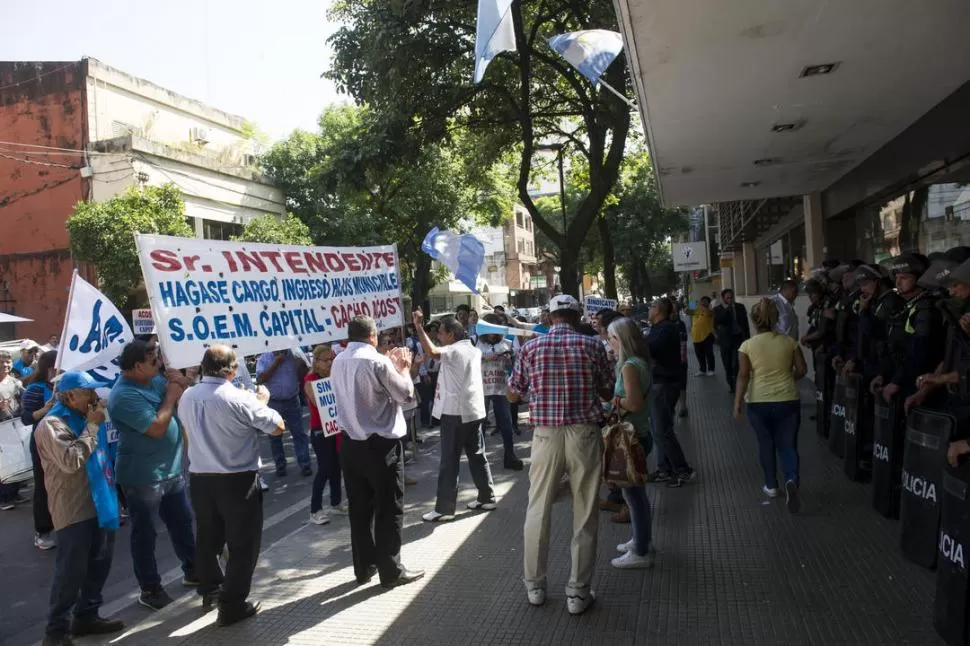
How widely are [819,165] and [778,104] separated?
4227mm

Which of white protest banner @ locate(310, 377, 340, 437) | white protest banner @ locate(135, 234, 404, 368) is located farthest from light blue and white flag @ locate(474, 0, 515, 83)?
white protest banner @ locate(310, 377, 340, 437)

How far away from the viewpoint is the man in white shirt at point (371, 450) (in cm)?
507

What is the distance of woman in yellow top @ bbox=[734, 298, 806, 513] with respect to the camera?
616 centimetres

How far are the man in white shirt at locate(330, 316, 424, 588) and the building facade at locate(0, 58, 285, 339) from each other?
20.3 metres

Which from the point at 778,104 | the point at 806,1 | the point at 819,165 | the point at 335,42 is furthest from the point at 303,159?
the point at 806,1

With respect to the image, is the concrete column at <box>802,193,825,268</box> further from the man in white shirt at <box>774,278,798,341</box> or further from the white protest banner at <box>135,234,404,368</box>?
the white protest banner at <box>135,234,404,368</box>

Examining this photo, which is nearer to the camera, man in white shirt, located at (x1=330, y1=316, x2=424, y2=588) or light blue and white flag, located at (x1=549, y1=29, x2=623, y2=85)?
man in white shirt, located at (x1=330, y1=316, x2=424, y2=588)

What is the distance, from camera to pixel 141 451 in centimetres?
497

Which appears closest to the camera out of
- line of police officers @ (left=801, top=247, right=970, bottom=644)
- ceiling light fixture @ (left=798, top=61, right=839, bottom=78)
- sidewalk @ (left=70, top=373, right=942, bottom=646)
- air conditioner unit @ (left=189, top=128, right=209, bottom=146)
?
line of police officers @ (left=801, top=247, right=970, bottom=644)

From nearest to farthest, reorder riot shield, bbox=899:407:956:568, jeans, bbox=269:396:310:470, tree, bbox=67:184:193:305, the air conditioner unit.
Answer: riot shield, bbox=899:407:956:568 < jeans, bbox=269:396:310:470 < tree, bbox=67:184:193:305 < the air conditioner unit

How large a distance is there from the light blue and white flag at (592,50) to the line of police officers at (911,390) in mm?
3393

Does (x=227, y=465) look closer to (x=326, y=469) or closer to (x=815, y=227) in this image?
(x=326, y=469)

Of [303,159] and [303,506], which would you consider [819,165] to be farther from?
[303,159]

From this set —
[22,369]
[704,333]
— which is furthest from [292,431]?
[704,333]
